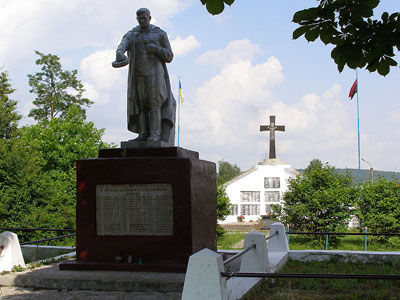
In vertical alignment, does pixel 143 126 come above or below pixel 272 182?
above

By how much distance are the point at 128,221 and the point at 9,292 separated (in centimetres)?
188

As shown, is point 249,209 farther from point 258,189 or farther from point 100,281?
point 100,281

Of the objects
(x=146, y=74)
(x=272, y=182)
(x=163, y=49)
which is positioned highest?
(x=163, y=49)

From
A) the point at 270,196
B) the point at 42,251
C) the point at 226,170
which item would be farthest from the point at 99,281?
the point at 226,170

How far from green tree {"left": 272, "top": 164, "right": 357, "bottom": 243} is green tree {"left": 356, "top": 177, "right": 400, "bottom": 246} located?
56 centimetres

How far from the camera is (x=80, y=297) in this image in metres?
6.29

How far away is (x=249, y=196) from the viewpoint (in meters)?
42.2

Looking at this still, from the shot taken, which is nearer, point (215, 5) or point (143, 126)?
point (215, 5)

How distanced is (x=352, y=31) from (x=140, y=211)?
4.46 m

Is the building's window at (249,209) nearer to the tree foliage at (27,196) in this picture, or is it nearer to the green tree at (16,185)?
the tree foliage at (27,196)

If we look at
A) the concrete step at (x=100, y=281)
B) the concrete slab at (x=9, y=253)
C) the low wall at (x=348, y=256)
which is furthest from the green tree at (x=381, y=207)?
the concrete slab at (x=9, y=253)

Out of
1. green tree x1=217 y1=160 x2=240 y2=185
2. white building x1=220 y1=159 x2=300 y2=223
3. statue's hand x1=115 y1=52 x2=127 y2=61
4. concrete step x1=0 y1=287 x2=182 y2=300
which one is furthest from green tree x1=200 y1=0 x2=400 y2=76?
green tree x1=217 y1=160 x2=240 y2=185

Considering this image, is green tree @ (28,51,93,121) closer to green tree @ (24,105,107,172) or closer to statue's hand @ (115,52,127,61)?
green tree @ (24,105,107,172)

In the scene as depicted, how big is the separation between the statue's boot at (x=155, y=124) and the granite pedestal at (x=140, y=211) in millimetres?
477
